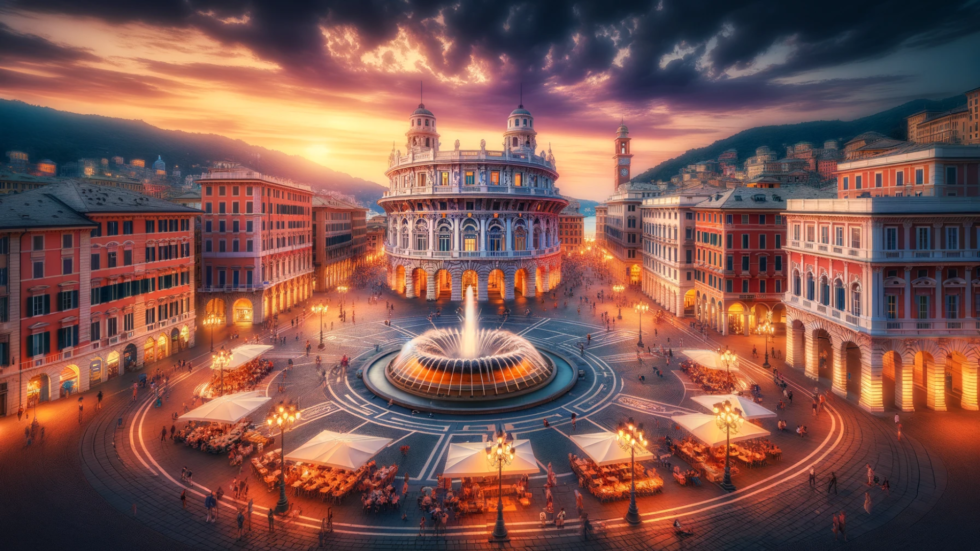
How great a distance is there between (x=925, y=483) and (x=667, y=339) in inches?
977

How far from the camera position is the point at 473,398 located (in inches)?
1145

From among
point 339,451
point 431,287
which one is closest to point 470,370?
point 339,451

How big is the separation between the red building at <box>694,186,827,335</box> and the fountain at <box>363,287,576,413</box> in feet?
68.1

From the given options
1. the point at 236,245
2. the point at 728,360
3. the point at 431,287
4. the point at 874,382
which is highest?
the point at 236,245

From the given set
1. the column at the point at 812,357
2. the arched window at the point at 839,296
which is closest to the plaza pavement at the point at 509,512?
the column at the point at 812,357

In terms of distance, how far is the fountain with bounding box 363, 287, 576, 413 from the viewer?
29172 millimetres

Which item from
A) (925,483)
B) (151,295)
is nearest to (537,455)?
(925,483)

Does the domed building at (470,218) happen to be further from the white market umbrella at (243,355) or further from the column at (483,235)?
the white market umbrella at (243,355)

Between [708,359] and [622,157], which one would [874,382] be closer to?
[708,359]

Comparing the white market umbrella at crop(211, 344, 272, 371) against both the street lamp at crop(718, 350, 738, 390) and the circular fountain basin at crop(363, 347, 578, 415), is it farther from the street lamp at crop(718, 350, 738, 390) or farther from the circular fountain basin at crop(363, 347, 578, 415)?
the street lamp at crop(718, 350, 738, 390)

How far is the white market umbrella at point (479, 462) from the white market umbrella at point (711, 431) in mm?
8127

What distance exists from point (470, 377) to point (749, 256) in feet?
102

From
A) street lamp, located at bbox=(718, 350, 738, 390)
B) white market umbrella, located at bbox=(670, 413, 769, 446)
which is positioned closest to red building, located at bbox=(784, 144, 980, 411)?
street lamp, located at bbox=(718, 350, 738, 390)

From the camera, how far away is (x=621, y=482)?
784 inches
